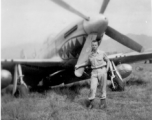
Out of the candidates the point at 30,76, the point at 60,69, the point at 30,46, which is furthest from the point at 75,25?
the point at 30,46

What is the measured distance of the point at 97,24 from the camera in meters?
5.81

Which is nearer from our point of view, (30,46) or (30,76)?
(30,76)

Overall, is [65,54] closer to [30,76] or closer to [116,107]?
[30,76]

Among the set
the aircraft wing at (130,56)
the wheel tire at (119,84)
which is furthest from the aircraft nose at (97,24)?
the aircraft wing at (130,56)

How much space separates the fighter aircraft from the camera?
5891 millimetres

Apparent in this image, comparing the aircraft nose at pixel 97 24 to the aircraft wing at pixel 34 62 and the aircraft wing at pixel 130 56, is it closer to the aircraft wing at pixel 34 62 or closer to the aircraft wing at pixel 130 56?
the aircraft wing at pixel 34 62

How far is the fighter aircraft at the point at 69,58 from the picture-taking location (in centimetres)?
589

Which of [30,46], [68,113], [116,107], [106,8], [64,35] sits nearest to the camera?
[68,113]

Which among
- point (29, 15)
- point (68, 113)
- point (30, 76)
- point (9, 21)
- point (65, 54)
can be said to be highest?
point (29, 15)

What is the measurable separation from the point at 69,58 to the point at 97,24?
1975 mm

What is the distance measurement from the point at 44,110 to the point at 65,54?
3.39 meters

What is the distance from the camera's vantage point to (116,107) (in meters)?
4.50

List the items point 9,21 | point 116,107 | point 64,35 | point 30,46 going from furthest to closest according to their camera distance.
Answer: point 30,46 → point 64,35 → point 9,21 → point 116,107

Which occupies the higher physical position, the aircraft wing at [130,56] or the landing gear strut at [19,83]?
the aircraft wing at [130,56]
